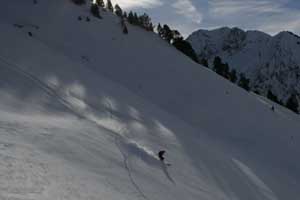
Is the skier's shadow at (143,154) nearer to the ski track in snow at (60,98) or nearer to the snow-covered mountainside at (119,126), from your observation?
the snow-covered mountainside at (119,126)

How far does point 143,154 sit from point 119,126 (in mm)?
3556

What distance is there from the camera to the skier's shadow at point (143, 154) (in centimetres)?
1362

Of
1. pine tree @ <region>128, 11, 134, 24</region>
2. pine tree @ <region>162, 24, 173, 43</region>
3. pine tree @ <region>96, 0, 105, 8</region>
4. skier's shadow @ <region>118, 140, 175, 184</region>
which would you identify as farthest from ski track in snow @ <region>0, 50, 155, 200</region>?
pine tree @ <region>162, 24, 173, 43</region>

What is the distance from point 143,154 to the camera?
1430 cm

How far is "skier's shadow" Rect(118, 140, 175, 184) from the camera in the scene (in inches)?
536

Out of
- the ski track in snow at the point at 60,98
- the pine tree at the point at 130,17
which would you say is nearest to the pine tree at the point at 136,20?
the pine tree at the point at 130,17

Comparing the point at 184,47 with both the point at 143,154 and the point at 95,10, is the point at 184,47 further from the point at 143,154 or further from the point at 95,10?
the point at 143,154

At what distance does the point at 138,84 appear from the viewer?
35000 millimetres

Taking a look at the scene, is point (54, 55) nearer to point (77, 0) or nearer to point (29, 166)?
point (29, 166)

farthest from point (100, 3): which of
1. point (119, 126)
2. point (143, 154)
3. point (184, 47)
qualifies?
point (143, 154)

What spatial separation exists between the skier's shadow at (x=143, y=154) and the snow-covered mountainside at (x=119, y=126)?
7 cm

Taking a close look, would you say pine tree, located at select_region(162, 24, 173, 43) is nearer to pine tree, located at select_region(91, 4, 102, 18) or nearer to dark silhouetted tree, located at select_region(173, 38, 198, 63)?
dark silhouetted tree, located at select_region(173, 38, 198, 63)

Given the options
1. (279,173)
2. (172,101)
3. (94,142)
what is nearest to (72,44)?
(172,101)

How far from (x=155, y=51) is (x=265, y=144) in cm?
2172
